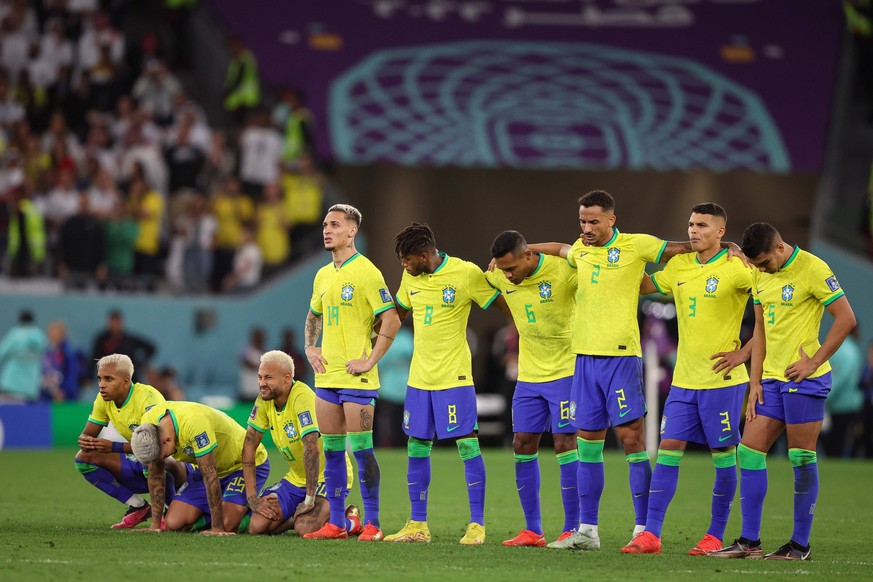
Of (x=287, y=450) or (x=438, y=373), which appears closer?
(x=438, y=373)

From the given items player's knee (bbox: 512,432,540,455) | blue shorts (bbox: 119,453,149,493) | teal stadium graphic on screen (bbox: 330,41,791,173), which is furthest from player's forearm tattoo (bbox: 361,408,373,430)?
teal stadium graphic on screen (bbox: 330,41,791,173)

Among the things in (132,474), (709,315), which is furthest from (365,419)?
(709,315)

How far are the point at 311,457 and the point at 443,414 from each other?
4.12 ft

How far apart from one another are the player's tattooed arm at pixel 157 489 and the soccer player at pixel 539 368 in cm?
290

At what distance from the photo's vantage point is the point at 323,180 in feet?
82.0

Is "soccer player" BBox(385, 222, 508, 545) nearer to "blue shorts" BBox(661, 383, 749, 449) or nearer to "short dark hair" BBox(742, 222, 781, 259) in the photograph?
"blue shorts" BBox(661, 383, 749, 449)

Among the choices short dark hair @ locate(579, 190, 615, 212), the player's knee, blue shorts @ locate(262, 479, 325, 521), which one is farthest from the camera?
blue shorts @ locate(262, 479, 325, 521)

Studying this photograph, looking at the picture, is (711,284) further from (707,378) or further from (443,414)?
(443,414)

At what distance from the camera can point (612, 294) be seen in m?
10.5

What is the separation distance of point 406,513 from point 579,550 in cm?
327

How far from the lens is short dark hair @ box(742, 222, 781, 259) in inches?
388

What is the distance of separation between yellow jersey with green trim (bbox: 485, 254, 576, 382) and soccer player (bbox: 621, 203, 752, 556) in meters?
0.93

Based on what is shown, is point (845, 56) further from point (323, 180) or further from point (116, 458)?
point (116, 458)

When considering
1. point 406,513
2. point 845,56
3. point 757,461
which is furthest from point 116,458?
point 845,56
